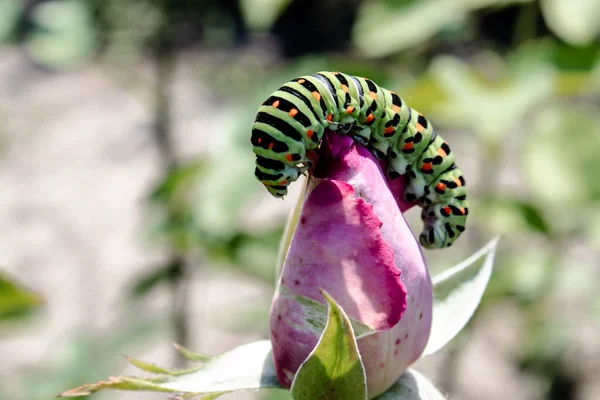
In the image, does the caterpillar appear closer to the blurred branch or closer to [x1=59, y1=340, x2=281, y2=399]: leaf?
[x1=59, y1=340, x2=281, y2=399]: leaf

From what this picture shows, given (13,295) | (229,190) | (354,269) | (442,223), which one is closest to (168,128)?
(229,190)

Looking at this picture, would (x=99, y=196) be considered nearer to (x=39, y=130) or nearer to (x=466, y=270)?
(x=39, y=130)

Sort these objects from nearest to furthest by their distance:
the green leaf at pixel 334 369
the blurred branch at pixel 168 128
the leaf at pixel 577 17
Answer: the green leaf at pixel 334 369 < the leaf at pixel 577 17 < the blurred branch at pixel 168 128

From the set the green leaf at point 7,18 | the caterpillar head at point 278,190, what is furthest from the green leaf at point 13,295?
the green leaf at point 7,18

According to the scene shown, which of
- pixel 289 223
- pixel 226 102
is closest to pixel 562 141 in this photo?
pixel 289 223

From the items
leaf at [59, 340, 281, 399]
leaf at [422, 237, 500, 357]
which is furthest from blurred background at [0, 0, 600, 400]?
leaf at [59, 340, 281, 399]

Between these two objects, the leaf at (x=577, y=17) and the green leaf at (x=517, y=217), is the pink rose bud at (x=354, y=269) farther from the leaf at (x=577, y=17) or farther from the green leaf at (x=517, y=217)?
the green leaf at (x=517, y=217)
